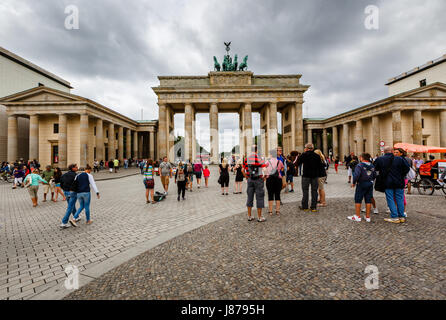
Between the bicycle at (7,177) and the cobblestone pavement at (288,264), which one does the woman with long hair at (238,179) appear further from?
the bicycle at (7,177)

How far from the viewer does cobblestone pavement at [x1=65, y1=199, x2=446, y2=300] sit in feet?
8.73

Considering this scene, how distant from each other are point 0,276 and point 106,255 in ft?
4.69

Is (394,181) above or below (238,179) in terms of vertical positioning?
above

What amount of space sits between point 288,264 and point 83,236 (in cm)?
458

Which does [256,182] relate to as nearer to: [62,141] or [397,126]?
[397,126]

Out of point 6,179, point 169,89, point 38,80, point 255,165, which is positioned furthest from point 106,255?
point 38,80

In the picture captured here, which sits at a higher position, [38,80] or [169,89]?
[38,80]

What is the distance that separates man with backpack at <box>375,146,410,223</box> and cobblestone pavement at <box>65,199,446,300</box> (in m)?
0.35

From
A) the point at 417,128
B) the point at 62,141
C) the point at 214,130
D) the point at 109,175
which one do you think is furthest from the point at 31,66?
the point at 417,128

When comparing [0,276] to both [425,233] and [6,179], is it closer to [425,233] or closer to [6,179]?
[425,233]

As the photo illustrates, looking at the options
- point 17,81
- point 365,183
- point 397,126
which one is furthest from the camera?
point 17,81

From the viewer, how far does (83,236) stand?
4914 mm

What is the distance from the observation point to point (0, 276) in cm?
324

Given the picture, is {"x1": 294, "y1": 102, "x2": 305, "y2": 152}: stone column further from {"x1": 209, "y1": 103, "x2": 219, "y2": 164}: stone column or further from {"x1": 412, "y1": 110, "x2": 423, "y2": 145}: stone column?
{"x1": 412, "y1": 110, "x2": 423, "y2": 145}: stone column
